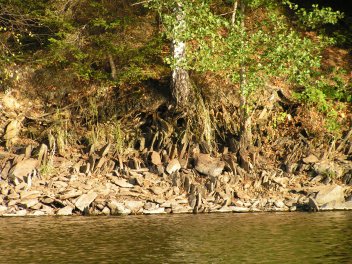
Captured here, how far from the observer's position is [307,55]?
886 inches

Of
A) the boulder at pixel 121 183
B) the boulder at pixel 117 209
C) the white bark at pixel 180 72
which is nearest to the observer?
the boulder at pixel 117 209

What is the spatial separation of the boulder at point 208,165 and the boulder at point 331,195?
10.8ft

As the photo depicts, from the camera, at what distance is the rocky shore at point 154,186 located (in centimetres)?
2134

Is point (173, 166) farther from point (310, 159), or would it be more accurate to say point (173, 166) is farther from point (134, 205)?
point (310, 159)

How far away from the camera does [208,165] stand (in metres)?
23.4

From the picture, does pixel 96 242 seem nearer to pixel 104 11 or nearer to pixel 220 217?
pixel 220 217

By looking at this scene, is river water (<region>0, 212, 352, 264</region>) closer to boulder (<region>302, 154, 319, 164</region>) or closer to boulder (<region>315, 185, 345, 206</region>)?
boulder (<region>315, 185, 345, 206</region>)

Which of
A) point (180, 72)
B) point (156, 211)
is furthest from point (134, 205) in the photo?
point (180, 72)

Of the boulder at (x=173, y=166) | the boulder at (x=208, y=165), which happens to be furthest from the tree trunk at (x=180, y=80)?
the boulder at (x=173, y=166)

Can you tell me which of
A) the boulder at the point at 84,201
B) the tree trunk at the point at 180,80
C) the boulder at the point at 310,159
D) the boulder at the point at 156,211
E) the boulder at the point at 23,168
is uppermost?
the tree trunk at the point at 180,80

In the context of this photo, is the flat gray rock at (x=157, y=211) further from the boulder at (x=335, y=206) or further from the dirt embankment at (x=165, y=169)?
the boulder at (x=335, y=206)

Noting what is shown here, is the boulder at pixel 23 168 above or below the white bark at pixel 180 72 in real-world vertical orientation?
below

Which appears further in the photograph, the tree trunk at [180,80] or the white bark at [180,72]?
the tree trunk at [180,80]

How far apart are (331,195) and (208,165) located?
406cm
